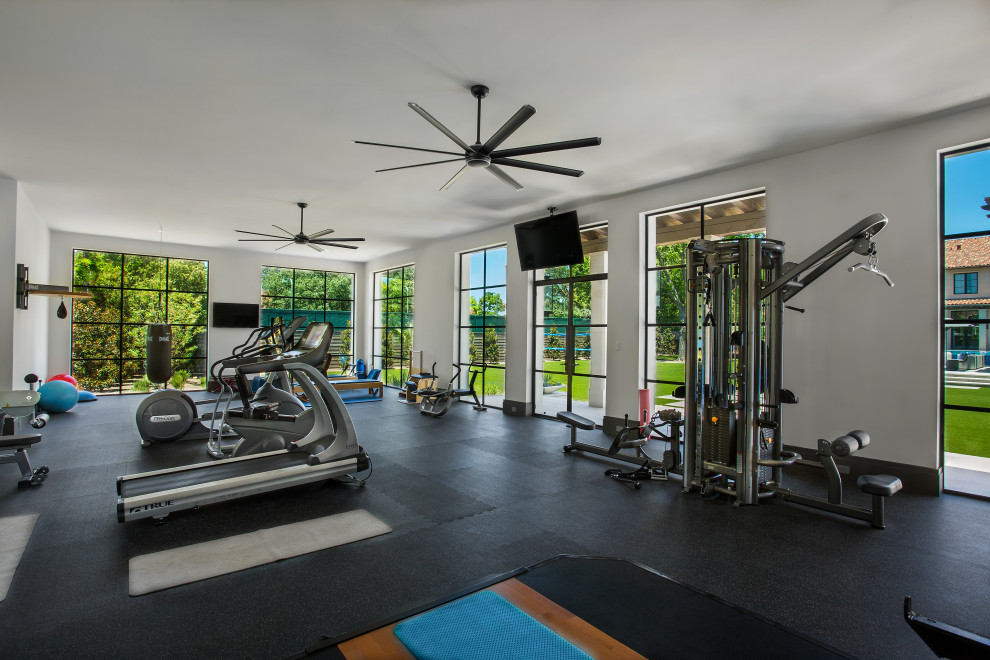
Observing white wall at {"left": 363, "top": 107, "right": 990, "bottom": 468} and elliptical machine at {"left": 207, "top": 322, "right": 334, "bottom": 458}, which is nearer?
white wall at {"left": 363, "top": 107, "right": 990, "bottom": 468}

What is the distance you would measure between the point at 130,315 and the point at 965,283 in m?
13.9

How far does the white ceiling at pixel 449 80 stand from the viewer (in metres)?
2.92

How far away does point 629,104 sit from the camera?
13.3 feet

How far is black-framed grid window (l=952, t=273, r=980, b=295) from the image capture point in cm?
427

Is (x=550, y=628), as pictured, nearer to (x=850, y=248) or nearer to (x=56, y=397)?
(x=850, y=248)

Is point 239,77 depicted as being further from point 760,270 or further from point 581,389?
point 581,389

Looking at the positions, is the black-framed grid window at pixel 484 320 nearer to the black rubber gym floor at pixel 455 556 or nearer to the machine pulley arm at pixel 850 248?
the black rubber gym floor at pixel 455 556

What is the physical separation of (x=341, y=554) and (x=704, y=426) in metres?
2.95

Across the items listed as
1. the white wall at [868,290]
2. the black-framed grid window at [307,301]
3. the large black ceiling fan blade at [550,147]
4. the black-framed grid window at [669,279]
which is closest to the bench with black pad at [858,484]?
the white wall at [868,290]

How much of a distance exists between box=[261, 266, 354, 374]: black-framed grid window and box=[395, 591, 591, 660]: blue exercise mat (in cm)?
1140

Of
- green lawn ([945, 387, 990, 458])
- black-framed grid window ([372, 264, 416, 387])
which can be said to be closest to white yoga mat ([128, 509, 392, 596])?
black-framed grid window ([372, 264, 416, 387])

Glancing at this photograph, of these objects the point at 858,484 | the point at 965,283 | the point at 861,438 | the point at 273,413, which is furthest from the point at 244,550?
the point at 965,283

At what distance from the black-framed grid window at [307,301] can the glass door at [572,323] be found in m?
6.30

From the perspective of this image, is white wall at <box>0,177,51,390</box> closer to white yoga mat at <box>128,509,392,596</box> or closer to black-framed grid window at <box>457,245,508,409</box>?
white yoga mat at <box>128,509,392,596</box>
